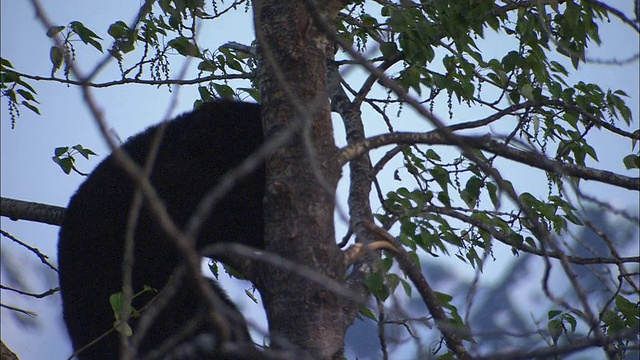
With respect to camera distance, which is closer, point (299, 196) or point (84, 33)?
point (299, 196)

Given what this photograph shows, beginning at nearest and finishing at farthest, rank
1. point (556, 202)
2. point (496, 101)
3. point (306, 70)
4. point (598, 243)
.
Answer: point (306, 70), point (556, 202), point (496, 101), point (598, 243)

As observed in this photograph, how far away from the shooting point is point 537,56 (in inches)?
94.1

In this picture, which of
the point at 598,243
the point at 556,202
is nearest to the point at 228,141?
the point at 556,202

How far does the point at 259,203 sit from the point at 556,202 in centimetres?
96

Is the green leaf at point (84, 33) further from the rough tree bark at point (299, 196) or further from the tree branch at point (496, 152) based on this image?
the tree branch at point (496, 152)

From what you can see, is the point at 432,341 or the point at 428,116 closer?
the point at 428,116

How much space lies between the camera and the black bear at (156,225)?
218 centimetres

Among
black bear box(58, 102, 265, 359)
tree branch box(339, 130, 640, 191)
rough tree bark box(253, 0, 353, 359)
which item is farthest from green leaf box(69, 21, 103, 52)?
tree branch box(339, 130, 640, 191)

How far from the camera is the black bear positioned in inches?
85.8

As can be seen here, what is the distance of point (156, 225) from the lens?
2.20 meters

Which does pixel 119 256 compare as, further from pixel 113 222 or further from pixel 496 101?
pixel 496 101

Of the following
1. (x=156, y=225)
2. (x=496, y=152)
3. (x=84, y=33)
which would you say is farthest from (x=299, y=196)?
(x=84, y=33)

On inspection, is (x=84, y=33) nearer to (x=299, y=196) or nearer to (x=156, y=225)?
(x=156, y=225)

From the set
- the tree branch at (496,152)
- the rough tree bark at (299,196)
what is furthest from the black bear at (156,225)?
the tree branch at (496,152)
